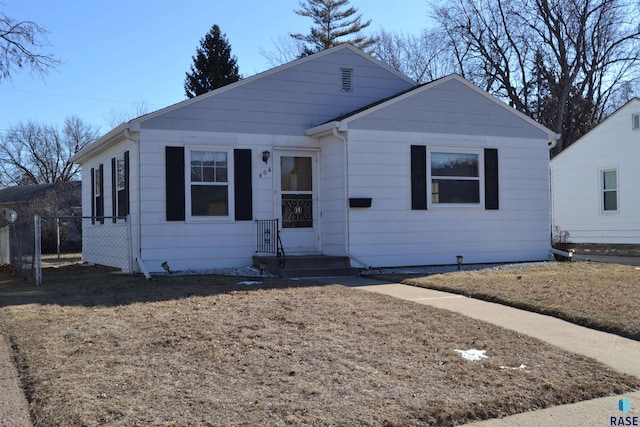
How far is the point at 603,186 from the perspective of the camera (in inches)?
787

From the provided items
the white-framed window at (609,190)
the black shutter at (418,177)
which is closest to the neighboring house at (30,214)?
the black shutter at (418,177)

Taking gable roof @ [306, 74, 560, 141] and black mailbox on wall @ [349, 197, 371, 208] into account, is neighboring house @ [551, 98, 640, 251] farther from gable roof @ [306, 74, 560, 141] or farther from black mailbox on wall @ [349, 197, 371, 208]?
black mailbox on wall @ [349, 197, 371, 208]

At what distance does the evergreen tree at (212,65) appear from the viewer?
34469 millimetres

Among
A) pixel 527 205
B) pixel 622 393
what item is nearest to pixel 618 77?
pixel 527 205

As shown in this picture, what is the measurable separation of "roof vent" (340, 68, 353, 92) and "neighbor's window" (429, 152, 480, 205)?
8.56 ft

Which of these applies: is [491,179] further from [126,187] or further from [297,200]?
[126,187]

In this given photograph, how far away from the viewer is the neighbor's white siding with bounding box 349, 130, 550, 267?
12.6m

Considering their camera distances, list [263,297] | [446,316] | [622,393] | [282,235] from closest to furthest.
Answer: [622,393]
[446,316]
[263,297]
[282,235]

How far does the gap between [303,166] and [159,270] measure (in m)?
3.88

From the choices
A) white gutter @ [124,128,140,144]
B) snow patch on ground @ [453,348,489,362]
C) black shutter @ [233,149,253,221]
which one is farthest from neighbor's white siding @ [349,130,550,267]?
snow patch on ground @ [453,348,489,362]

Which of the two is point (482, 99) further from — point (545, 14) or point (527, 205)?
→ point (545, 14)

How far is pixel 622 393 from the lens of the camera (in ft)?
16.4

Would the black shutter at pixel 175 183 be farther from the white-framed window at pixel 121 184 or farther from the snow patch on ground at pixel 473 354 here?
the snow patch on ground at pixel 473 354

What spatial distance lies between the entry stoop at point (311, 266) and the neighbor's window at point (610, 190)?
11.7 m
